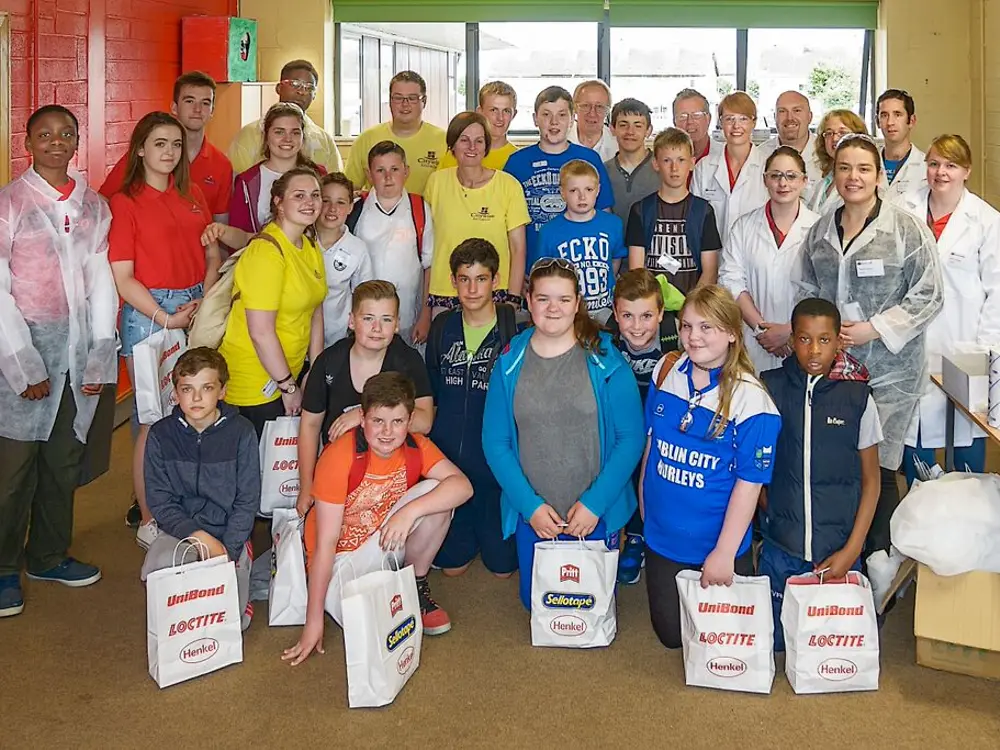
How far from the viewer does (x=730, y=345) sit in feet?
9.79

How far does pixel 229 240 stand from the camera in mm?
3824

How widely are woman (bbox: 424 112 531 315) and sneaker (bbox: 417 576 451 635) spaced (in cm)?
113

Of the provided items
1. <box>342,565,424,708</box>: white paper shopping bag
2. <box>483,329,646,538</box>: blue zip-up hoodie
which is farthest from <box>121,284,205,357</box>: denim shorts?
<box>342,565,424,708</box>: white paper shopping bag

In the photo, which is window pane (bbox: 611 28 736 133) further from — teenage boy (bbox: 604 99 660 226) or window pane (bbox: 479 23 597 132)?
teenage boy (bbox: 604 99 660 226)

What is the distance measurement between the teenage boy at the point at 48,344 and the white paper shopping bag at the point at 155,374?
0.33 ft

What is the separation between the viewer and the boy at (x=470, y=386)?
3443 millimetres

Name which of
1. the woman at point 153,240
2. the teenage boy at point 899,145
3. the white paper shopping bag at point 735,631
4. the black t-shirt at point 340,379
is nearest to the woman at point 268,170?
the woman at point 153,240

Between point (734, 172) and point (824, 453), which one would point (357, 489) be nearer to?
point (824, 453)

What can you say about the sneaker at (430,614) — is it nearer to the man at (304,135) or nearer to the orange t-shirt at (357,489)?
the orange t-shirt at (357,489)

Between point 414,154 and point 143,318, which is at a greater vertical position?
point 414,154

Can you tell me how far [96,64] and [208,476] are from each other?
2959 millimetres

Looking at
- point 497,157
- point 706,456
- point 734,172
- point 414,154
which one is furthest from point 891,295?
point 414,154

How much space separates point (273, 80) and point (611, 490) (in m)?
5.55

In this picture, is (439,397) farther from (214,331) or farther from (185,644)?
(185,644)
